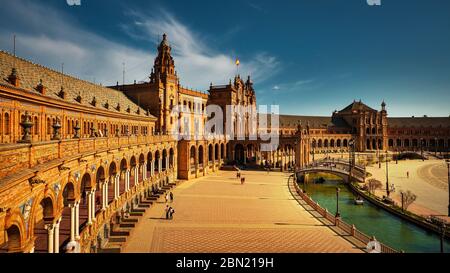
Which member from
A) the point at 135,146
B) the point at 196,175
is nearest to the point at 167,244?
the point at 135,146

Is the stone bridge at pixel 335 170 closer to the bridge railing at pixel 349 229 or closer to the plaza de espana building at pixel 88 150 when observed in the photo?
the plaza de espana building at pixel 88 150

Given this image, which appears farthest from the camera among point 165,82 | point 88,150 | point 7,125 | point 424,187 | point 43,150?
point 165,82

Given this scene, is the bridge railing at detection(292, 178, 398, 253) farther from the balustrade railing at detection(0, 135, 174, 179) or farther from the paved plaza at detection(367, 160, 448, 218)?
the balustrade railing at detection(0, 135, 174, 179)

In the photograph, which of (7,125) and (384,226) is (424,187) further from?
(7,125)

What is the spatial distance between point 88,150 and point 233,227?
1346 centimetres

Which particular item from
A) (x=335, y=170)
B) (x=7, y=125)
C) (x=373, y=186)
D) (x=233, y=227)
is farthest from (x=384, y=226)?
(x=7, y=125)

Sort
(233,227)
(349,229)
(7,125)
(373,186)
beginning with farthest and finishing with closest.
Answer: (373,186) < (233,227) < (349,229) < (7,125)

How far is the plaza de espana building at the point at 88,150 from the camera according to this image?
9.23 metres

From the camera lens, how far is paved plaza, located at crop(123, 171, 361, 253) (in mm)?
19422

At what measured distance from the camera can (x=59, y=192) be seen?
1222 centimetres

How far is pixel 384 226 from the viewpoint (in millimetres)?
31578

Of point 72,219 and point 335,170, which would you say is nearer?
point 72,219

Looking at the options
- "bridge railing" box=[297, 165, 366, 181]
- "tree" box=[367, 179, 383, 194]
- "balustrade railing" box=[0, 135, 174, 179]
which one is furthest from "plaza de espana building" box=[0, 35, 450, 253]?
"tree" box=[367, 179, 383, 194]

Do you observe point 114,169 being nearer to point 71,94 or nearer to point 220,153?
point 71,94
